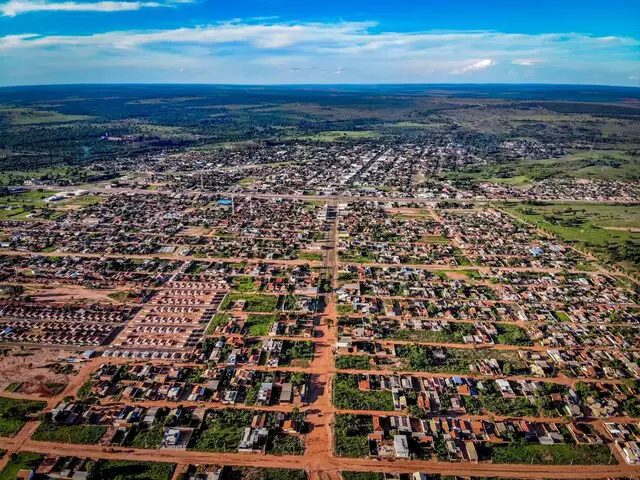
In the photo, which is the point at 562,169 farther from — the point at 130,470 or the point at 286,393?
the point at 130,470

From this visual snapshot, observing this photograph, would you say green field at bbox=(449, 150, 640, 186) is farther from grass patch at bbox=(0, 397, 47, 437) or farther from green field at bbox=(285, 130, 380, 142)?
grass patch at bbox=(0, 397, 47, 437)

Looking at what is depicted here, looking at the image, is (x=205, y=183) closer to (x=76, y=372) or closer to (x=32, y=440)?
(x=76, y=372)

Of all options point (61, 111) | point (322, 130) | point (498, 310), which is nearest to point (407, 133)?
point (322, 130)

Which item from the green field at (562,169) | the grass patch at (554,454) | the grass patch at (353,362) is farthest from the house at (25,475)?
the green field at (562,169)

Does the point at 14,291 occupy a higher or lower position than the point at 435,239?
lower

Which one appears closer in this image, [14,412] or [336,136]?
[14,412]

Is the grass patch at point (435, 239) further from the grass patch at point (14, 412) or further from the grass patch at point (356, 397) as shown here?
the grass patch at point (14, 412)

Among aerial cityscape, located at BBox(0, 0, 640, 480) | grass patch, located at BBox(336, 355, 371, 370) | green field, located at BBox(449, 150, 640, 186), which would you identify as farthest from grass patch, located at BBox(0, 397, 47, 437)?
green field, located at BBox(449, 150, 640, 186)

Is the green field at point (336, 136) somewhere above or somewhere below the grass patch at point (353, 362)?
above

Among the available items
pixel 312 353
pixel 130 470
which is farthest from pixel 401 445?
pixel 130 470
